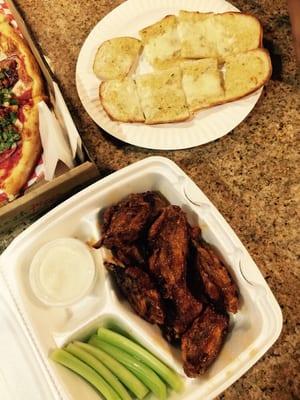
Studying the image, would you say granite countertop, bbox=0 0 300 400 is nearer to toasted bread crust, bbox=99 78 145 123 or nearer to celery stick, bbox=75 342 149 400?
toasted bread crust, bbox=99 78 145 123

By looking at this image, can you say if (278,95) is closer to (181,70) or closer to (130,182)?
(181,70)

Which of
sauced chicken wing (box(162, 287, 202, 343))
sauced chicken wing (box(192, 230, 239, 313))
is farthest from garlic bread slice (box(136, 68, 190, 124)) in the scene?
sauced chicken wing (box(162, 287, 202, 343))

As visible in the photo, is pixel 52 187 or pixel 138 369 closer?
pixel 138 369

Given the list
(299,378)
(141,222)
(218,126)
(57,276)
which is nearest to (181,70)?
(218,126)

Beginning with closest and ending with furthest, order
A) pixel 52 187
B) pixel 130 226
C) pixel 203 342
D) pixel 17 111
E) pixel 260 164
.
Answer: pixel 203 342, pixel 130 226, pixel 52 187, pixel 260 164, pixel 17 111

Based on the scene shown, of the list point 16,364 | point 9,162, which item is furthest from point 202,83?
point 16,364

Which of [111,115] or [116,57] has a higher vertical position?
[116,57]

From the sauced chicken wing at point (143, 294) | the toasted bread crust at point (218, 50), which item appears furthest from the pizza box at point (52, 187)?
the sauced chicken wing at point (143, 294)

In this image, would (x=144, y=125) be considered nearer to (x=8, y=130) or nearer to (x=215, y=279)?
(x=8, y=130)

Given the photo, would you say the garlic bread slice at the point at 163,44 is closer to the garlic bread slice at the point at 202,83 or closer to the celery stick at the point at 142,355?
the garlic bread slice at the point at 202,83

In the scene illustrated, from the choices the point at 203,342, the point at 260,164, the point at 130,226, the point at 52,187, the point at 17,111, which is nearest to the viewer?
the point at 203,342
